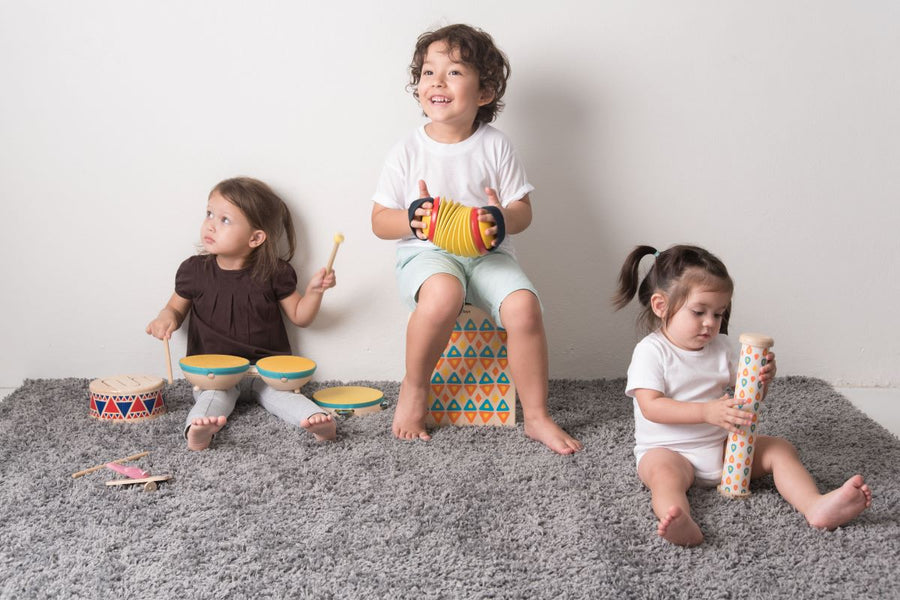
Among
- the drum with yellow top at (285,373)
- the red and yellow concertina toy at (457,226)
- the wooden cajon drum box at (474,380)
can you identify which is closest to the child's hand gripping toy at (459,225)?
the red and yellow concertina toy at (457,226)

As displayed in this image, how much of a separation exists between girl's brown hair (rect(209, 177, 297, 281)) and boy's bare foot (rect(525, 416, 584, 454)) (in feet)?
2.15

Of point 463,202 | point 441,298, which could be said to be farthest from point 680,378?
point 463,202

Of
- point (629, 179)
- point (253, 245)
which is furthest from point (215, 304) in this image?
point (629, 179)

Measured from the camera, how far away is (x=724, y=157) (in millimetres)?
1879

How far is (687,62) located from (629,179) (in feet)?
0.87

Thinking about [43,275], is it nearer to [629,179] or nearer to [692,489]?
[629,179]

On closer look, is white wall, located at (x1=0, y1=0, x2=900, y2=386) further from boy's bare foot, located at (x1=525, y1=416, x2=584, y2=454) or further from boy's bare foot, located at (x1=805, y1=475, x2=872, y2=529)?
boy's bare foot, located at (x1=805, y1=475, x2=872, y2=529)

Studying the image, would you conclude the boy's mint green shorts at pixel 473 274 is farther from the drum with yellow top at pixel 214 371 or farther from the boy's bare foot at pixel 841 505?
the boy's bare foot at pixel 841 505

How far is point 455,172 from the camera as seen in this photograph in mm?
1722

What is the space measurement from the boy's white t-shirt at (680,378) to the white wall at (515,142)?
1.84ft

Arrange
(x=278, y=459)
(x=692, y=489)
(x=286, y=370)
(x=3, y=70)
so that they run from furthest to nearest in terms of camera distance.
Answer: (x=3, y=70) → (x=286, y=370) → (x=278, y=459) → (x=692, y=489)

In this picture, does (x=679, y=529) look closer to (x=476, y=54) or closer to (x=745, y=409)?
(x=745, y=409)

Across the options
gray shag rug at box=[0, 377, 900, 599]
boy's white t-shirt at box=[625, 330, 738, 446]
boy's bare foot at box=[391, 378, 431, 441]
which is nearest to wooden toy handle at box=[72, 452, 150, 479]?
gray shag rug at box=[0, 377, 900, 599]

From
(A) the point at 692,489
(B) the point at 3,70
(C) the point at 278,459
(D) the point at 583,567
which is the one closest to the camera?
(D) the point at 583,567
